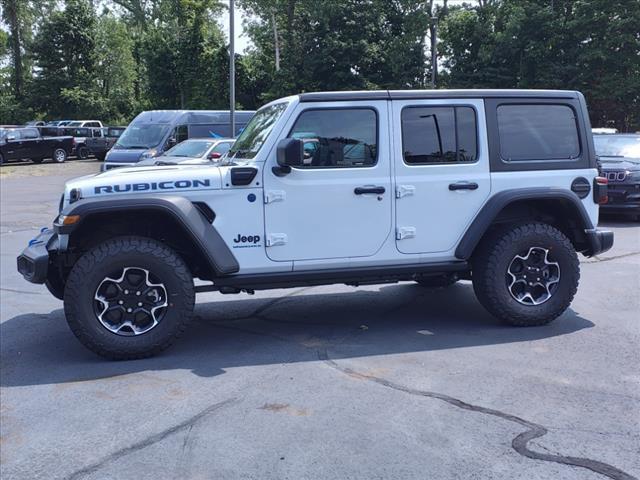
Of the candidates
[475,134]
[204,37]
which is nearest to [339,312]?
[475,134]

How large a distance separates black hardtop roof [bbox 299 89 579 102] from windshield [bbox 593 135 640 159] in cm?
814

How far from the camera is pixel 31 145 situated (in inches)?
1212

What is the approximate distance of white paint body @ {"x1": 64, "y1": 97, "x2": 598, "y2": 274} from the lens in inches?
209

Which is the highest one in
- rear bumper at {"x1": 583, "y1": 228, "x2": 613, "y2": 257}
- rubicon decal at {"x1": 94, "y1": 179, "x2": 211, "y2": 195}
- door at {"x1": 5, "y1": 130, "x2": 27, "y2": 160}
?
door at {"x1": 5, "y1": 130, "x2": 27, "y2": 160}

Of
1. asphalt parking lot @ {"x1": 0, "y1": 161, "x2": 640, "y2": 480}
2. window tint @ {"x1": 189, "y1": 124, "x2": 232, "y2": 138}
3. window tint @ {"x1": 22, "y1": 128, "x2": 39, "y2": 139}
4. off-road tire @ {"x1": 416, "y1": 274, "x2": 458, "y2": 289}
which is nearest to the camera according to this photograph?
asphalt parking lot @ {"x1": 0, "y1": 161, "x2": 640, "y2": 480}

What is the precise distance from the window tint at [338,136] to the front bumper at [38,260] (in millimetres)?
2093

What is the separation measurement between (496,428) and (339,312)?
2919mm

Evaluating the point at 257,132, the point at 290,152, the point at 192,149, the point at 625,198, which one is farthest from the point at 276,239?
the point at 192,149

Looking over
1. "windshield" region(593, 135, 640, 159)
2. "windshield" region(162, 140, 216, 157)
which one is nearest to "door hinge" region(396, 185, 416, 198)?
"windshield" region(593, 135, 640, 159)

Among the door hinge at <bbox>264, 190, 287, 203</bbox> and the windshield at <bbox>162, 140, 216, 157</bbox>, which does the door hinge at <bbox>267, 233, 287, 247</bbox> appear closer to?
the door hinge at <bbox>264, 190, 287, 203</bbox>

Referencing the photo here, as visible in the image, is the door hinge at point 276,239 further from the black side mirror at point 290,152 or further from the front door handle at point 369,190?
the front door handle at point 369,190

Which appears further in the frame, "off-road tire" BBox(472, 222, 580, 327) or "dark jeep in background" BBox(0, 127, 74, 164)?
"dark jeep in background" BBox(0, 127, 74, 164)

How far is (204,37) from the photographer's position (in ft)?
145

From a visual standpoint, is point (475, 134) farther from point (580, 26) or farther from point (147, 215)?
point (580, 26)
